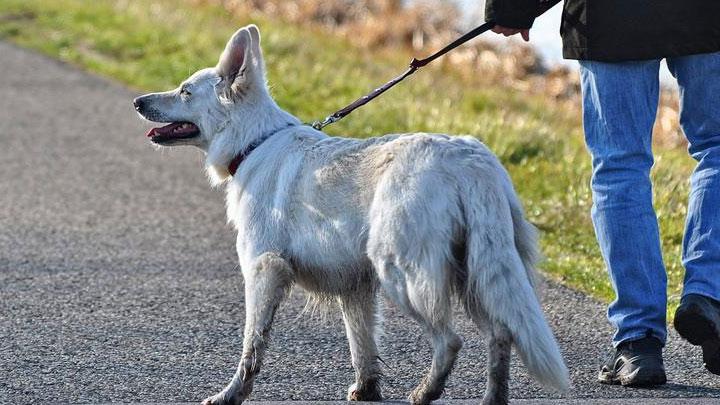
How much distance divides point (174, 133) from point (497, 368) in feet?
5.88

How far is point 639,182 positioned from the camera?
5.10 m

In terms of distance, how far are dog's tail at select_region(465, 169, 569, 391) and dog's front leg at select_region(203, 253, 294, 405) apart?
78 centimetres

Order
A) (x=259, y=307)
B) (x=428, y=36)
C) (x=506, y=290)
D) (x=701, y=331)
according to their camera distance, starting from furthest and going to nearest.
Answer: (x=428, y=36) → (x=701, y=331) → (x=259, y=307) → (x=506, y=290)

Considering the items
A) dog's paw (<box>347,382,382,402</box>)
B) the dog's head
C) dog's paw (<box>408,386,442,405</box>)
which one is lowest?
dog's paw (<box>347,382,382,402</box>)

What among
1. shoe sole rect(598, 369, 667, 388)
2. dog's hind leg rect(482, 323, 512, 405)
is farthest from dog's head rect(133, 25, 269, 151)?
shoe sole rect(598, 369, 667, 388)

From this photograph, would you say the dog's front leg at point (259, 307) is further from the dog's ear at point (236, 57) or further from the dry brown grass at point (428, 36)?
the dry brown grass at point (428, 36)

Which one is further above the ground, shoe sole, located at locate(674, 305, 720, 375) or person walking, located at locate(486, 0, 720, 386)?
person walking, located at locate(486, 0, 720, 386)

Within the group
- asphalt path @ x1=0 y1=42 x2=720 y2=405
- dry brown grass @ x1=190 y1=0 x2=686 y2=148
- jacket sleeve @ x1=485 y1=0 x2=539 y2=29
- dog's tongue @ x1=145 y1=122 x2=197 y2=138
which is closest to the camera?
asphalt path @ x1=0 y1=42 x2=720 y2=405

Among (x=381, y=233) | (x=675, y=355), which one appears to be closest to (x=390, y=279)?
(x=381, y=233)

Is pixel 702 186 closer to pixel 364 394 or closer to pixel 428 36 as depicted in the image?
pixel 364 394

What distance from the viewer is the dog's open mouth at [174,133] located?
5.38m

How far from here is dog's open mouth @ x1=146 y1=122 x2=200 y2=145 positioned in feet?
17.7

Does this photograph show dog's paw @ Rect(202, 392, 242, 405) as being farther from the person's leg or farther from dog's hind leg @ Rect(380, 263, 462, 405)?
the person's leg

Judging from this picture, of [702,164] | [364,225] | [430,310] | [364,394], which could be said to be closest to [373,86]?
[702,164]
